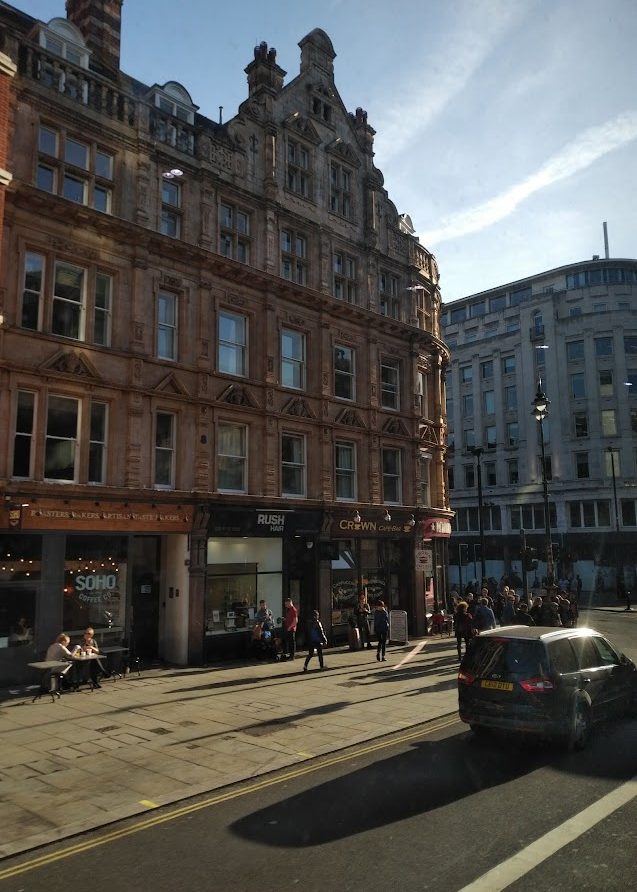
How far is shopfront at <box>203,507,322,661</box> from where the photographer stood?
19.8m

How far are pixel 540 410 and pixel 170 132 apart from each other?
1523cm

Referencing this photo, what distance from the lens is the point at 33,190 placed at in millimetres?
16594

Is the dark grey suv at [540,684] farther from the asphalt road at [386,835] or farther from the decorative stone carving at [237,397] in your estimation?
the decorative stone carving at [237,397]

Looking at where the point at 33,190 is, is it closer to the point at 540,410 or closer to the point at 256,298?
the point at 256,298

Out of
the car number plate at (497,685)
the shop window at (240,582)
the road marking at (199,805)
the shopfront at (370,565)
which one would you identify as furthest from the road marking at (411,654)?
the car number plate at (497,685)

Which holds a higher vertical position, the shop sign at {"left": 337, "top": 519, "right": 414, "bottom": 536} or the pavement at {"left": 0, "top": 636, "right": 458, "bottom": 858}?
the shop sign at {"left": 337, "top": 519, "right": 414, "bottom": 536}

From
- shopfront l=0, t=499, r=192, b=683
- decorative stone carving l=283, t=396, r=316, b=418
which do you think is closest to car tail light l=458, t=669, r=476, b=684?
shopfront l=0, t=499, r=192, b=683

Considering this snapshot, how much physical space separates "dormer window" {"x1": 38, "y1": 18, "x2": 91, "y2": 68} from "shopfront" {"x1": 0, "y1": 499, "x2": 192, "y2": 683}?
1213 centimetres

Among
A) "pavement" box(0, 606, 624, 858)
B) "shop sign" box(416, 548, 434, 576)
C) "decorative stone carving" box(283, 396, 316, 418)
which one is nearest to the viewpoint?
"pavement" box(0, 606, 624, 858)

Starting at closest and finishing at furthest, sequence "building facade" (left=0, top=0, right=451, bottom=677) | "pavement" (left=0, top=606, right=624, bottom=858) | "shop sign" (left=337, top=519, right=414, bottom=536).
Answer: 1. "pavement" (left=0, top=606, right=624, bottom=858)
2. "building facade" (left=0, top=0, right=451, bottom=677)
3. "shop sign" (left=337, top=519, right=414, bottom=536)

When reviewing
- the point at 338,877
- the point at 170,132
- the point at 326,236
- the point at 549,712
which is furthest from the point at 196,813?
the point at 326,236

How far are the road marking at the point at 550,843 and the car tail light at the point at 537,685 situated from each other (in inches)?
61.1

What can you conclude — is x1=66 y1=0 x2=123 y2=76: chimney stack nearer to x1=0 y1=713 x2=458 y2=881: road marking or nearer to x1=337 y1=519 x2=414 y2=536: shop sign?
x1=337 y1=519 x2=414 y2=536: shop sign

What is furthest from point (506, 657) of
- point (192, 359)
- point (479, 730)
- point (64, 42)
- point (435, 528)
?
point (64, 42)
